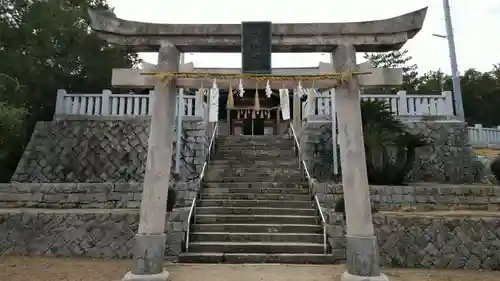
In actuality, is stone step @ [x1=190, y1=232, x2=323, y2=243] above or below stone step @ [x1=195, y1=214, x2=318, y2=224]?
below

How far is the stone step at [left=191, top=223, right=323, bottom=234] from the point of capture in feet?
26.1

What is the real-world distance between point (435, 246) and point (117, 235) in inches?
263

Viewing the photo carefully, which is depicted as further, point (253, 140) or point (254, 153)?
point (253, 140)

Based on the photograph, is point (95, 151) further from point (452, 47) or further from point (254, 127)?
point (452, 47)

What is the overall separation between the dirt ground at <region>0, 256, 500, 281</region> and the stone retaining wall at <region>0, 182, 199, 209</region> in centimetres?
208

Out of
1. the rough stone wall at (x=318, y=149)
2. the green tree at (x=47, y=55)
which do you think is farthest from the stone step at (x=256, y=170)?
the green tree at (x=47, y=55)

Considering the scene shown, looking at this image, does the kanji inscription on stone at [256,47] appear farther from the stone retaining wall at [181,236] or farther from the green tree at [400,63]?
the green tree at [400,63]

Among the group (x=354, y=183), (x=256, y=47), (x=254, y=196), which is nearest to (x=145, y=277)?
(x=354, y=183)

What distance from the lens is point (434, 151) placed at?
12.4 meters

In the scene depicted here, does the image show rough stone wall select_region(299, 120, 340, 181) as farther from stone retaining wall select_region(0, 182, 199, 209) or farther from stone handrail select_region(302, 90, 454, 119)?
stone retaining wall select_region(0, 182, 199, 209)

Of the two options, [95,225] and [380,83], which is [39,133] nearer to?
[95,225]

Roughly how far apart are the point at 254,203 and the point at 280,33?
4708 mm

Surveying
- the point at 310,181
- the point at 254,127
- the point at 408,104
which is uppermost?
the point at 254,127

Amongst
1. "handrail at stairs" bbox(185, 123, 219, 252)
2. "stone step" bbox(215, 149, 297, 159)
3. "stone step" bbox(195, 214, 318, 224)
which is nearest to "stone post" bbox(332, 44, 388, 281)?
"stone step" bbox(195, 214, 318, 224)
